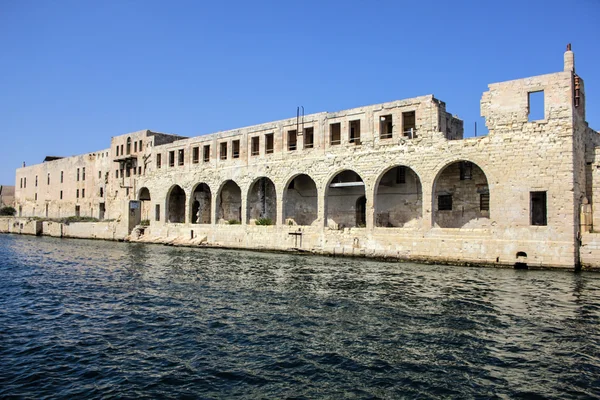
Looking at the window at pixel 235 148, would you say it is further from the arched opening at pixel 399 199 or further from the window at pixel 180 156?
the arched opening at pixel 399 199

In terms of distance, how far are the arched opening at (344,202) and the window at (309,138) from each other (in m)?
2.57

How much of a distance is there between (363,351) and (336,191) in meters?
20.4

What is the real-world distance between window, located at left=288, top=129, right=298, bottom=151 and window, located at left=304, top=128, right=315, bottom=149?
79 cm

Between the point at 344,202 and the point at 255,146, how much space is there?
7827 mm

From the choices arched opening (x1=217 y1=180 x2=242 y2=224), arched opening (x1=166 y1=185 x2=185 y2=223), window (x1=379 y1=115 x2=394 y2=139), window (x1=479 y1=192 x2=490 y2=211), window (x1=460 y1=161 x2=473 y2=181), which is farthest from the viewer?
arched opening (x1=166 y1=185 x2=185 y2=223)

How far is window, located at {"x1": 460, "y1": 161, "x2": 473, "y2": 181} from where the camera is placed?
22672 mm

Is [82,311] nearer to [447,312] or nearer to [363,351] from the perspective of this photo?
[363,351]

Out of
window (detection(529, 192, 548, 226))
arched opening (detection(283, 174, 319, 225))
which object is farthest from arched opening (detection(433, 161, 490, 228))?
arched opening (detection(283, 174, 319, 225))

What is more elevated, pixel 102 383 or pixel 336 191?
pixel 336 191

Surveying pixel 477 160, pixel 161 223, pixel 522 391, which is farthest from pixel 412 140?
pixel 161 223

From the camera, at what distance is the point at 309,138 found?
2823 centimetres

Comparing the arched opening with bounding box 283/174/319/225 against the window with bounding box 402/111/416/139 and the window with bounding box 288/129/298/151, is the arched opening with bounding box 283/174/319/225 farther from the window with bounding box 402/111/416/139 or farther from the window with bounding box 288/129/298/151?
the window with bounding box 402/111/416/139

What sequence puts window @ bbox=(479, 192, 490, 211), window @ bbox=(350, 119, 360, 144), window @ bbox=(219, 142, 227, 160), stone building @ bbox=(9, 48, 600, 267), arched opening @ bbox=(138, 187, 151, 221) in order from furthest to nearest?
arched opening @ bbox=(138, 187, 151, 221), window @ bbox=(219, 142, 227, 160), window @ bbox=(350, 119, 360, 144), window @ bbox=(479, 192, 490, 211), stone building @ bbox=(9, 48, 600, 267)

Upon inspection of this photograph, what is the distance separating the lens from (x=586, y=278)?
1550 centimetres
